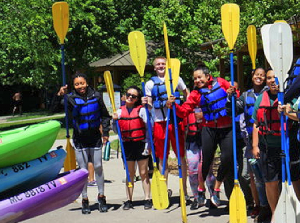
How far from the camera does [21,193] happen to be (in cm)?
336

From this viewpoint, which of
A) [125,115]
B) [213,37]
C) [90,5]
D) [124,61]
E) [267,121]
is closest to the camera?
[267,121]

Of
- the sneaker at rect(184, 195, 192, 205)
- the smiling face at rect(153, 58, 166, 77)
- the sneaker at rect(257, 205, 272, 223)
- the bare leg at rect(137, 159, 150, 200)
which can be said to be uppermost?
the smiling face at rect(153, 58, 166, 77)

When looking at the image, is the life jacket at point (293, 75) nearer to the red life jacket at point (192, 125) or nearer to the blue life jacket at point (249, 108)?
the blue life jacket at point (249, 108)

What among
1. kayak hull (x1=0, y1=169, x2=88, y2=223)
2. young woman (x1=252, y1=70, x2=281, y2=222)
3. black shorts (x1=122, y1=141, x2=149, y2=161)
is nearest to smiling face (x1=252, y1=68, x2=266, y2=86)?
young woman (x1=252, y1=70, x2=281, y2=222)

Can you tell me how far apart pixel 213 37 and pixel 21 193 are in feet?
28.4

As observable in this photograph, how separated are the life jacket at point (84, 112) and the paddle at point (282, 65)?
2339 millimetres

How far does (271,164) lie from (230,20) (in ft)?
5.18

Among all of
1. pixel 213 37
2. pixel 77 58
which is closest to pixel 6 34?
pixel 77 58

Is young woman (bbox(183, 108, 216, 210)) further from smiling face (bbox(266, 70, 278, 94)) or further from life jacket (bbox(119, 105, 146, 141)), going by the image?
smiling face (bbox(266, 70, 278, 94))

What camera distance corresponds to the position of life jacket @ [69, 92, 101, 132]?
641 centimetres

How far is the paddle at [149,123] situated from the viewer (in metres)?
6.13

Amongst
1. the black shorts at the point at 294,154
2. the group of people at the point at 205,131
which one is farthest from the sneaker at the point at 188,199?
the black shorts at the point at 294,154

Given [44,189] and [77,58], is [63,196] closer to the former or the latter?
[44,189]

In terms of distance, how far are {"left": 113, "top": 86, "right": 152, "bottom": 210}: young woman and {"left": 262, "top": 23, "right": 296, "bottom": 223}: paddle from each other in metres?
2.09
